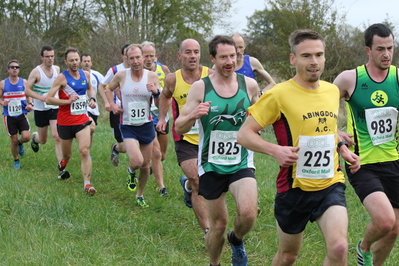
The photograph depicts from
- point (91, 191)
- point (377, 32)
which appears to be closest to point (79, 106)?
point (91, 191)

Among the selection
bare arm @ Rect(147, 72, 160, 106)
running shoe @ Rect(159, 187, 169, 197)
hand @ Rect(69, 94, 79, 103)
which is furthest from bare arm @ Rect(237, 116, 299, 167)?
hand @ Rect(69, 94, 79, 103)

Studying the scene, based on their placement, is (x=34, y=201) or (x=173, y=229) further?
(x=34, y=201)

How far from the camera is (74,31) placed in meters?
33.7

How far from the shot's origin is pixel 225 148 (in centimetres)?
468

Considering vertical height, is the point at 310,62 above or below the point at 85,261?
above

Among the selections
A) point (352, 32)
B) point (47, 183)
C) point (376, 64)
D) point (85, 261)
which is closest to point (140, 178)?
point (47, 183)

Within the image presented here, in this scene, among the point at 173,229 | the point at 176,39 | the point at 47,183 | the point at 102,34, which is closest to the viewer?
the point at 173,229

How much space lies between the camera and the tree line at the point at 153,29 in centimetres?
1712

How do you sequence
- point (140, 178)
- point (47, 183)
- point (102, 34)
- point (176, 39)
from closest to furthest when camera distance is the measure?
point (140, 178), point (47, 183), point (102, 34), point (176, 39)

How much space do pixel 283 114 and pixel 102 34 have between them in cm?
2192

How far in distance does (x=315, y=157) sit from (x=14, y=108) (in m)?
9.09

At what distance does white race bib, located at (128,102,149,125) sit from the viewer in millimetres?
7301

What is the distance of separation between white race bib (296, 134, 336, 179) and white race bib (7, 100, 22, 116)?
8.92 metres

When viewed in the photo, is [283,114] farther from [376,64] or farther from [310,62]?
[376,64]
